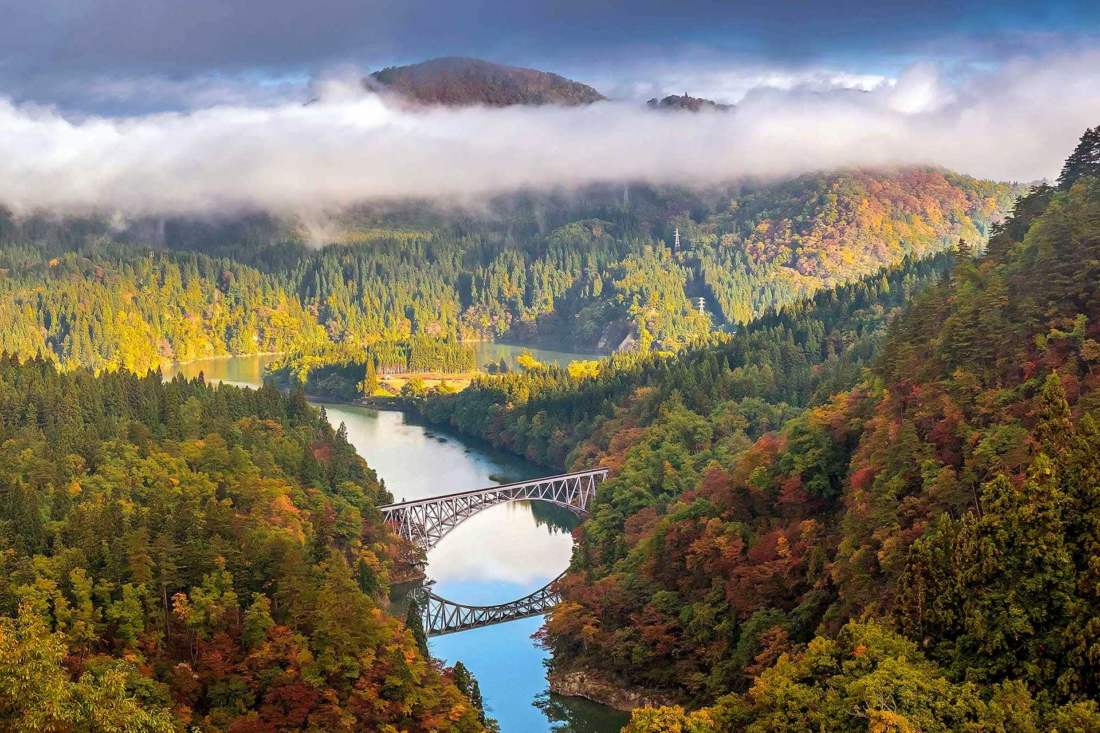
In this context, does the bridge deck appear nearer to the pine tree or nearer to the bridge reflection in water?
the bridge reflection in water

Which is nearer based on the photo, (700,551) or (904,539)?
(904,539)

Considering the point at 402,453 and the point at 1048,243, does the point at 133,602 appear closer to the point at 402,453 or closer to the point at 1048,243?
the point at 1048,243

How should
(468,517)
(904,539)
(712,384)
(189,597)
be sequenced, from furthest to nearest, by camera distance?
(712,384) < (468,517) < (189,597) < (904,539)

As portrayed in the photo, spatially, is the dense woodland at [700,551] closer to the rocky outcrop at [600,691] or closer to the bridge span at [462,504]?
the rocky outcrop at [600,691]

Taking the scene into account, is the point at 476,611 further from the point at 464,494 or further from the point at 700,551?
the point at 700,551

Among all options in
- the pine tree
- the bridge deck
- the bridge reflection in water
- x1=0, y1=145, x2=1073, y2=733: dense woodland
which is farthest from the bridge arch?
the pine tree

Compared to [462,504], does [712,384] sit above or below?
above

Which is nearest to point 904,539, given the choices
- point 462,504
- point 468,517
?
point 468,517

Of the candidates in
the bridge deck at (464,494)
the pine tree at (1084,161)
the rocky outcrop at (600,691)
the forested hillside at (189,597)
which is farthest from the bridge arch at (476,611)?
the pine tree at (1084,161)
